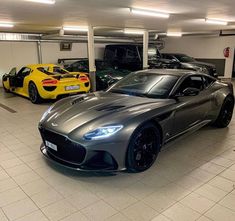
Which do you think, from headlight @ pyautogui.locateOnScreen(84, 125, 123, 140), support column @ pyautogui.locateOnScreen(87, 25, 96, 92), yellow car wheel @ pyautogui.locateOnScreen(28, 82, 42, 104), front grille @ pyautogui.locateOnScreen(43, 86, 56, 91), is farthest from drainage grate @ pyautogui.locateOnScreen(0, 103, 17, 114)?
headlight @ pyautogui.locateOnScreen(84, 125, 123, 140)

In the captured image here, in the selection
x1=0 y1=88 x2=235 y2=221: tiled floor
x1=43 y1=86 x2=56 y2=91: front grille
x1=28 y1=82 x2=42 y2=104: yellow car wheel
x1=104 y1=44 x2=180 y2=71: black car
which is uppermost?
x1=104 y1=44 x2=180 y2=71: black car

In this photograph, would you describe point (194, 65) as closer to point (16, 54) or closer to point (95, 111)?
point (16, 54)

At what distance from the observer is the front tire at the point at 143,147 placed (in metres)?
2.70

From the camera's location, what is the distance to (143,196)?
2.45 meters

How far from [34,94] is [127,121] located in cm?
511

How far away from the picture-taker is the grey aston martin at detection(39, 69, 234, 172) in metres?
2.57

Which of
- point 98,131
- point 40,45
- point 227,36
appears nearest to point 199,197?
point 98,131

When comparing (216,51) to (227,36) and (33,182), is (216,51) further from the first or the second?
(33,182)

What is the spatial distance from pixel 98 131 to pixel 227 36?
13246 mm

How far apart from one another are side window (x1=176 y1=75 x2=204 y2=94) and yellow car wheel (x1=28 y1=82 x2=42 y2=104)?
4.54m

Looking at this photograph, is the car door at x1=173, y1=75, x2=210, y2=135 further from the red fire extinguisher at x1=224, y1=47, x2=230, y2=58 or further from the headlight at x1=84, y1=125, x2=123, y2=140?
the red fire extinguisher at x1=224, y1=47, x2=230, y2=58

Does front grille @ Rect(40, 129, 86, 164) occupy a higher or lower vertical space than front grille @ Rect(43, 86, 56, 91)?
lower

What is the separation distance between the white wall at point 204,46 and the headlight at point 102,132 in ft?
42.6

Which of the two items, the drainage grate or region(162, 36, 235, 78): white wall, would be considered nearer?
the drainage grate
